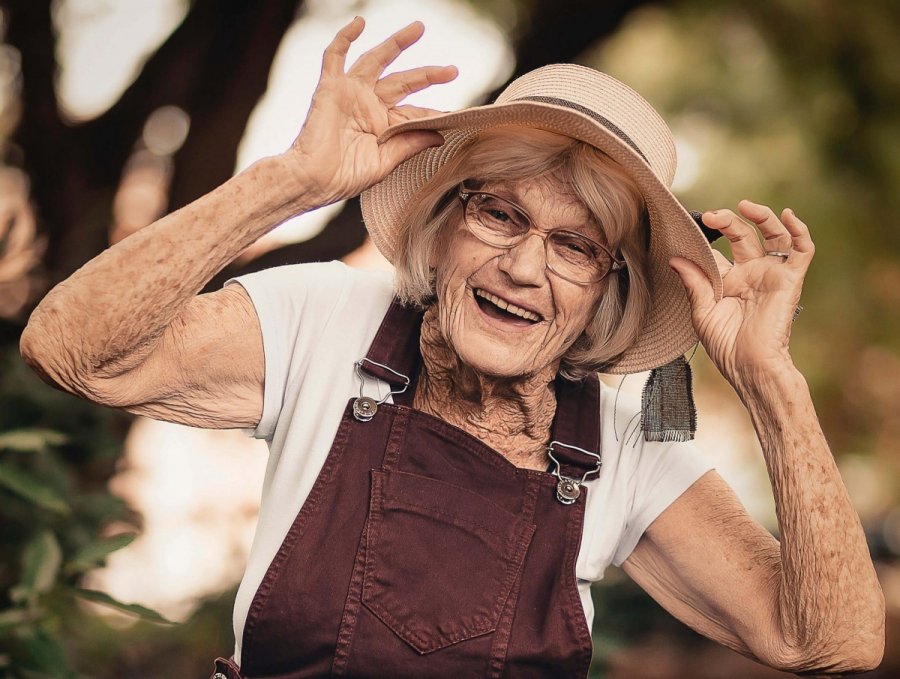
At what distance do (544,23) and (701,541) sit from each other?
Result: 84.1 inches

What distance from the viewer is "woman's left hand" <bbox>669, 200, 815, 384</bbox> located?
2018 millimetres

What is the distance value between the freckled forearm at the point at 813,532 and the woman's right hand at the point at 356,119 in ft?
2.65

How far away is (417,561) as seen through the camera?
2.05 m

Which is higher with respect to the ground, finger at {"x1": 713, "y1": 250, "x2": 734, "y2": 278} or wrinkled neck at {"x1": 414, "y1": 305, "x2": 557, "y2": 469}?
finger at {"x1": 713, "y1": 250, "x2": 734, "y2": 278}

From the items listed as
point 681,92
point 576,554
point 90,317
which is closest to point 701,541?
point 576,554

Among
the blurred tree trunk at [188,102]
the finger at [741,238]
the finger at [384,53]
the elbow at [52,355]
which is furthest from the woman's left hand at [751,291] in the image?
the blurred tree trunk at [188,102]

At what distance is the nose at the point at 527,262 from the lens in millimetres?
2037

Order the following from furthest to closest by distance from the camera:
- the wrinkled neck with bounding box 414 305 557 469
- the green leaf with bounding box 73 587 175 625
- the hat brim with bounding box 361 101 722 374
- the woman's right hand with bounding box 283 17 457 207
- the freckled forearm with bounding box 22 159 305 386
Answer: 1. the green leaf with bounding box 73 587 175 625
2. the wrinkled neck with bounding box 414 305 557 469
3. the hat brim with bounding box 361 101 722 374
4. the woman's right hand with bounding box 283 17 457 207
5. the freckled forearm with bounding box 22 159 305 386

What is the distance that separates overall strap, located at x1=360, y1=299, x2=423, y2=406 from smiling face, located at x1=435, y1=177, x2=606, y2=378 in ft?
0.40

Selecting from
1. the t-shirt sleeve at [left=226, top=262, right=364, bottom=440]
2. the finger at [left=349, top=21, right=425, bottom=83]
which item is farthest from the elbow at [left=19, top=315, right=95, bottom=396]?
the finger at [left=349, top=21, right=425, bottom=83]

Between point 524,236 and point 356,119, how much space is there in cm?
39

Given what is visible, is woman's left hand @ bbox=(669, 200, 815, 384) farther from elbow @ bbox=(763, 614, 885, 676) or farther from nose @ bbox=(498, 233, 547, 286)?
elbow @ bbox=(763, 614, 885, 676)

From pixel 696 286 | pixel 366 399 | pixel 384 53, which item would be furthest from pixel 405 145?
pixel 696 286

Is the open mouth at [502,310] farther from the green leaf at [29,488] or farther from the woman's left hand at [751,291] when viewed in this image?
the green leaf at [29,488]
